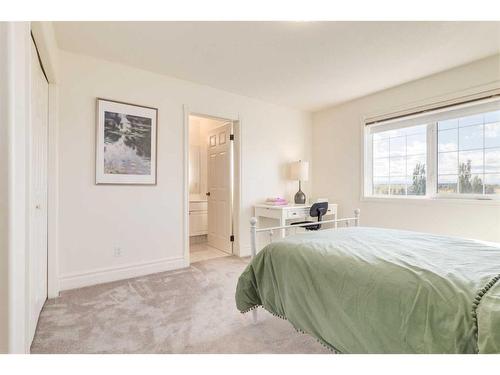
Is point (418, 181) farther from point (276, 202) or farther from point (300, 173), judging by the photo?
point (276, 202)

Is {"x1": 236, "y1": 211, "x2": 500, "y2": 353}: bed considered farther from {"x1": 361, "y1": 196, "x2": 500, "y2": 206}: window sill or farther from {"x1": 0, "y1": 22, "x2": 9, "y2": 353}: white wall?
{"x1": 361, "y1": 196, "x2": 500, "y2": 206}: window sill

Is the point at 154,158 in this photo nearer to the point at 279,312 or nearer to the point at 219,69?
the point at 219,69

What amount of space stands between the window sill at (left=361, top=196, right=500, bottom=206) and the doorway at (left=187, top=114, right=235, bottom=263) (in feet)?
6.59

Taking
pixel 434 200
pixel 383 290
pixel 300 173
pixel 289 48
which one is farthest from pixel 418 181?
pixel 383 290

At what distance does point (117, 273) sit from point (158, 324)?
1.12m

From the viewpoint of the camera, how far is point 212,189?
4.25 meters

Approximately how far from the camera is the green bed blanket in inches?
33.3

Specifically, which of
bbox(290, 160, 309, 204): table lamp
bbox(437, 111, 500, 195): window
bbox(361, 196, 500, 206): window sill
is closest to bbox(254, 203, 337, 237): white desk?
bbox(290, 160, 309, 204): table lamp

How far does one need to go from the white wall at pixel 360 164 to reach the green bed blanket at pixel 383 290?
144cm

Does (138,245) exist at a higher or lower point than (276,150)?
lower

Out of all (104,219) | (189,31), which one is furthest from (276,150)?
(104,219)

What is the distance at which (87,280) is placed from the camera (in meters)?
2.52

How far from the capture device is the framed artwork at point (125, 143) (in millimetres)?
2607
